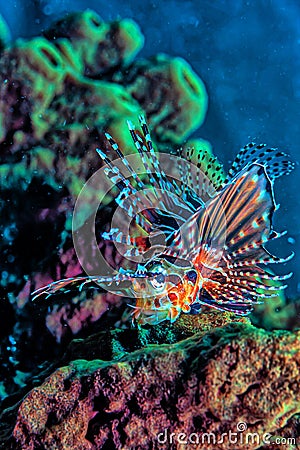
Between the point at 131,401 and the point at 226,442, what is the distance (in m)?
0.43

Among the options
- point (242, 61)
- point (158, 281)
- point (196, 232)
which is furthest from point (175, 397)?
point (242, 61)

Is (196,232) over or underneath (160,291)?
over

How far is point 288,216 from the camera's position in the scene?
668cm

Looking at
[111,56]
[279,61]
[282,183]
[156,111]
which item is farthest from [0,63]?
[282,183]

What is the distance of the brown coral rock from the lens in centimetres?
156

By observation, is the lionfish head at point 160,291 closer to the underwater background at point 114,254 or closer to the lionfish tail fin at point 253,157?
the underwater background at point 114,254

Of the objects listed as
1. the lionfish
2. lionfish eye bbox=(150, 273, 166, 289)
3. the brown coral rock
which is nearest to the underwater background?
the brown coral rock

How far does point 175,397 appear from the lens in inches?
65.5

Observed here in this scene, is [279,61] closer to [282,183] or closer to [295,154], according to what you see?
[295,154]

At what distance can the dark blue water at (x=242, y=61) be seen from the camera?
205 inches

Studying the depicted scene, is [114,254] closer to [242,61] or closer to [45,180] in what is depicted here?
→ [45,180]

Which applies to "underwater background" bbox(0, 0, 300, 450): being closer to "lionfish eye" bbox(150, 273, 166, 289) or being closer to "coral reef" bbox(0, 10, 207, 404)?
"coral reef" bbox(0, 10, 207, 404)

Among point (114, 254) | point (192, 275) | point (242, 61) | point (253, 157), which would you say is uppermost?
point (242, 61)

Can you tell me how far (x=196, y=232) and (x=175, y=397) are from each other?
68.7 inches
